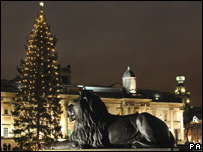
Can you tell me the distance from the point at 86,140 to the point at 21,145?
34647 mm

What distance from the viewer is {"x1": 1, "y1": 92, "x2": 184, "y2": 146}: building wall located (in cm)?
7412

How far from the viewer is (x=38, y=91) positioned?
4684cm

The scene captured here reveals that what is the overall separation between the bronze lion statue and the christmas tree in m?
33.6

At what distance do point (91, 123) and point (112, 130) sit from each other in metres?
0.57

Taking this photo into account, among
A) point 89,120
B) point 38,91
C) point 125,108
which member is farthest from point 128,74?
point 89,120

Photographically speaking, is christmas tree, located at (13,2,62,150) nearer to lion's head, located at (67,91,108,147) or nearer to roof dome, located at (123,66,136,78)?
lion's head, located at (67,91,108,147)

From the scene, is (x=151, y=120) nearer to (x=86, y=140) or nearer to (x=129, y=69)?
(x=86, y=140)

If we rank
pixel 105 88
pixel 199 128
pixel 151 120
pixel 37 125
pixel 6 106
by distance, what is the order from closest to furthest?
pixel 151 120 < pixel 37 125 < pixel 6 106 < pixel 105 88 < pixel 199 128

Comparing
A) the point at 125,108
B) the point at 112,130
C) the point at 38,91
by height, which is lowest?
the point at 112,130

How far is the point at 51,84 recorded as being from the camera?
48.0m

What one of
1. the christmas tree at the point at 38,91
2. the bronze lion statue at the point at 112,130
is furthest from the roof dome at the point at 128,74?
the bronze lion statue at the point at 112,130

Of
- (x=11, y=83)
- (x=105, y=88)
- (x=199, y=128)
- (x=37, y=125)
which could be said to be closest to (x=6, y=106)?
(x=11, y=83)

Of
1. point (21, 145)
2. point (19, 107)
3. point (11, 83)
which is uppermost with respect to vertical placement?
point (11, 83)

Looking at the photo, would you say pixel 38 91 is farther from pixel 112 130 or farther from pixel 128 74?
pixel 128 74
